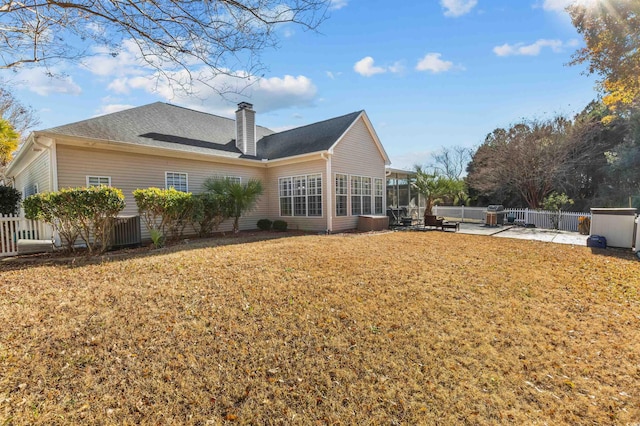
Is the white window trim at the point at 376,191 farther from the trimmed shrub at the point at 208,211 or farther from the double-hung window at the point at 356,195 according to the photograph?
the trimmed shrub at the point at 208,211

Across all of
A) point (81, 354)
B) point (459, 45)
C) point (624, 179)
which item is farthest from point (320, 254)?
point (624, 179)

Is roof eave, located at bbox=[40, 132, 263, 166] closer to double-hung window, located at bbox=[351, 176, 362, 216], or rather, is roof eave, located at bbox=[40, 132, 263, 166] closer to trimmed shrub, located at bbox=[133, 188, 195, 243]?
trimmed shrub, located at bbox=[133, 188, 195, 243]

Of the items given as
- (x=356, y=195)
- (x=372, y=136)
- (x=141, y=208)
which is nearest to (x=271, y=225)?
(x=356, y=195)

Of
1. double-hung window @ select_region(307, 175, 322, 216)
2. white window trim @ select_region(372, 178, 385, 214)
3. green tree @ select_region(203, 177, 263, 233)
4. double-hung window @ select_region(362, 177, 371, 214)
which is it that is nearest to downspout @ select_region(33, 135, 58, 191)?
green tree @ select_region(203, 177, 263, 233)

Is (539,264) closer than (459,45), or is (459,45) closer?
(539,264)

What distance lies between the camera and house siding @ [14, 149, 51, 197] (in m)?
9.13

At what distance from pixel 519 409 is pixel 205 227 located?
33.4ft

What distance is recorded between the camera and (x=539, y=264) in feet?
23.4

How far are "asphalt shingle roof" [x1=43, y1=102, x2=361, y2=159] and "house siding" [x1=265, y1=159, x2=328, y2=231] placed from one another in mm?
654

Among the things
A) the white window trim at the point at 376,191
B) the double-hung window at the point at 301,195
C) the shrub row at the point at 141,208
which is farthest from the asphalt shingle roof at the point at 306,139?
the white window trim at the point at 376,191

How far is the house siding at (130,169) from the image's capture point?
8.76 metres

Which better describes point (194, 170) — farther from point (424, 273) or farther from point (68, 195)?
point (424, 273)

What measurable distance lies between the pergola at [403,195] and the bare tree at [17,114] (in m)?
24.6

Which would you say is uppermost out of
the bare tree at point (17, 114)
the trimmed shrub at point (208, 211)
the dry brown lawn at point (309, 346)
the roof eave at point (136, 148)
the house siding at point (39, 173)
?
the bare tree at point (17, 114)
